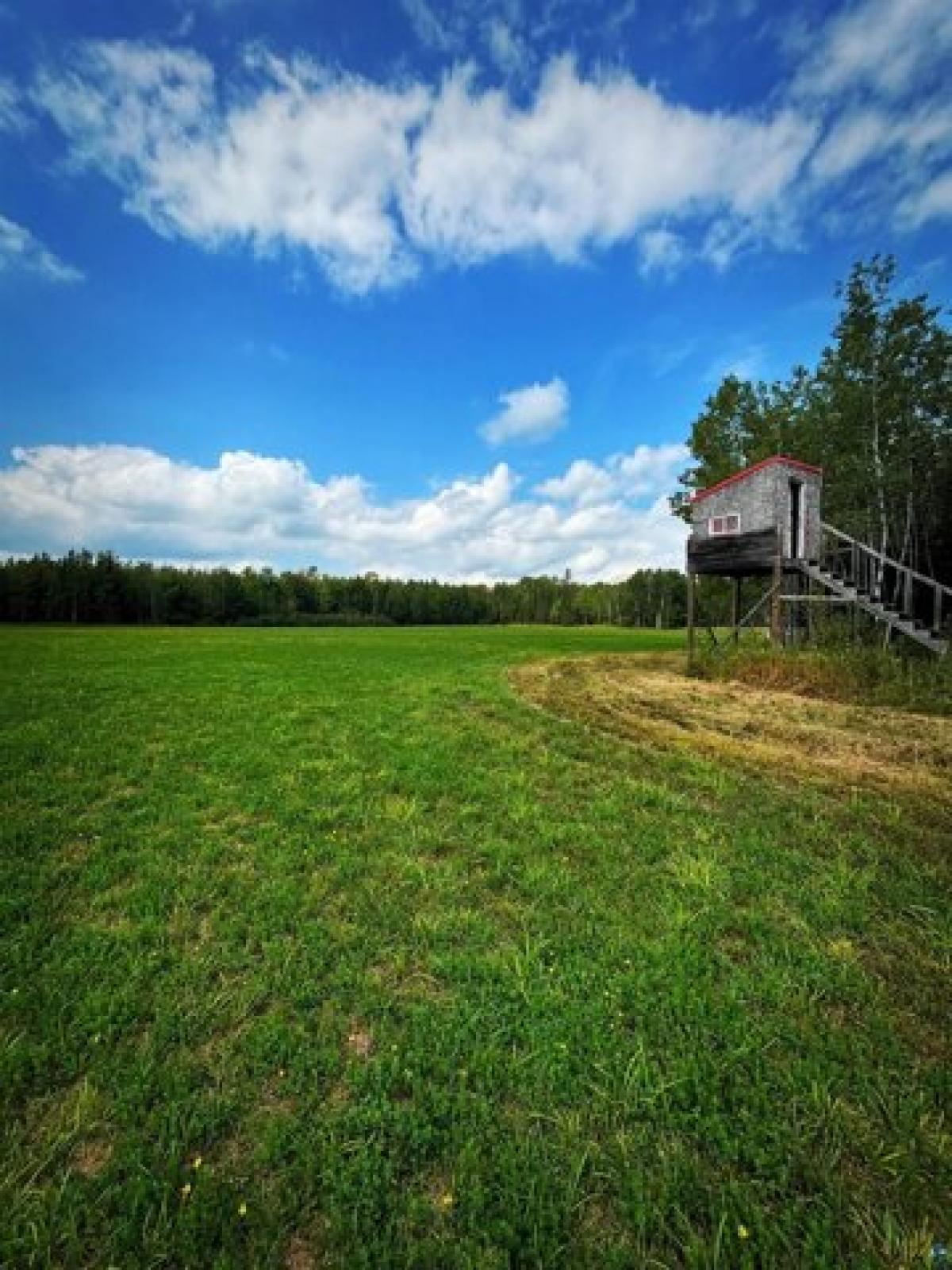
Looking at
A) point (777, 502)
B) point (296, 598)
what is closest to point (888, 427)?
point (777, 502)

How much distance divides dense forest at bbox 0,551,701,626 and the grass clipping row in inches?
3529

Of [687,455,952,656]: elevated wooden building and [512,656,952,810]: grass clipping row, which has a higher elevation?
[687,455,952,656]: elevated wooden building

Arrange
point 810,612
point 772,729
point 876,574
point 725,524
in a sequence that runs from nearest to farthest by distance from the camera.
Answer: point 772,729 < point 810,612 < point 725,524 < point 876,574

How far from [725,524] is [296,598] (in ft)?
352

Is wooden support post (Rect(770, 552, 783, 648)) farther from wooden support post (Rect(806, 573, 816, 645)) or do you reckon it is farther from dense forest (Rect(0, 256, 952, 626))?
dense forest (Rect(0, 256, 952, 626))

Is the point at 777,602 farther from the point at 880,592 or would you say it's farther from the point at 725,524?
the point at 725,524

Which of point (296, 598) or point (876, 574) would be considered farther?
point (296, 598)

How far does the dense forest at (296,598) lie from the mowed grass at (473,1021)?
98.0 metres

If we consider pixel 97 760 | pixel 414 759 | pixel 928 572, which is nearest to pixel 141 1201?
pixel 414 759

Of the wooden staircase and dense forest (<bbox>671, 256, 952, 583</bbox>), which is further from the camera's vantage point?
dense forest (<bbox>671, 256, 952, 583</bbox>)

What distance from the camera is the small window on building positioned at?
919 inches

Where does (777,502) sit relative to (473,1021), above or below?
above

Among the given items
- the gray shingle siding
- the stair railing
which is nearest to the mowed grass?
the stair railing

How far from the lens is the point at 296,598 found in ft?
393
